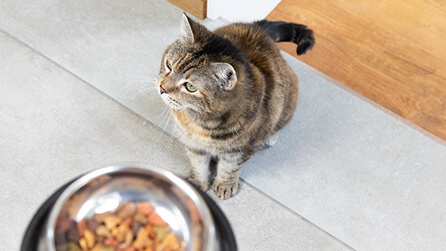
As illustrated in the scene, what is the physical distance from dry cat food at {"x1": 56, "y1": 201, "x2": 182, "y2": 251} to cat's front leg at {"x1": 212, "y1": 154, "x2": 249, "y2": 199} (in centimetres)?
73

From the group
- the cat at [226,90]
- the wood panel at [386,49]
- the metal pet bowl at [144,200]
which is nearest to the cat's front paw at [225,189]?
the cat at [226,90]

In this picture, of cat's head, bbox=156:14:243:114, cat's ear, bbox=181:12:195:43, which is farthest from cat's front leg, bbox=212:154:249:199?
cat's ear, bbox=181:12:195:43

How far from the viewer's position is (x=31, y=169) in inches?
58.7

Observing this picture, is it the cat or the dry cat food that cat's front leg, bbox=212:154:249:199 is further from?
the dry cat food

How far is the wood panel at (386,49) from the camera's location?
1.85 m

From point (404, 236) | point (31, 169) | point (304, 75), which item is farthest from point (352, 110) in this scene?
point (31, 169)

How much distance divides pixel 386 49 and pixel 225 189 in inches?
44.3

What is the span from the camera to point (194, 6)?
1933 mm

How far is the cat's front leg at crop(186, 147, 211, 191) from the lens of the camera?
138 cm

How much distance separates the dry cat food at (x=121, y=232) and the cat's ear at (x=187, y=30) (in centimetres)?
63

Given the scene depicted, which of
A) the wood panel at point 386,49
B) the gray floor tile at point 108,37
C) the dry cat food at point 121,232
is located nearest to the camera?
the dry cat food at point 121,232

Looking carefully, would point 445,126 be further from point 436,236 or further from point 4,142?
point 4,142

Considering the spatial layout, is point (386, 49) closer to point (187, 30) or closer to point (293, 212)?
point (293, 212)

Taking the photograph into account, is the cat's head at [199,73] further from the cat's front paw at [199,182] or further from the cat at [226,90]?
the cat's front paw at [199,182]
